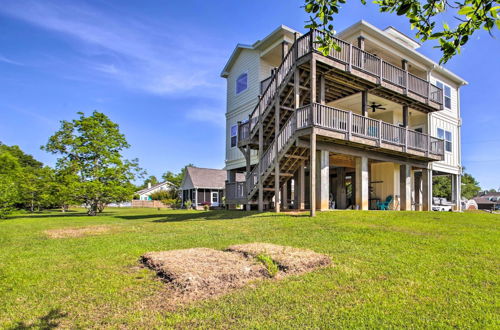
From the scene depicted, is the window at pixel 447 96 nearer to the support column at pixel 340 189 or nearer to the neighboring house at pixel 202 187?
the support column at pixel 340 189

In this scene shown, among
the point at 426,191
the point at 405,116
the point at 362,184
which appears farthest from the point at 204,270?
the point at 426,191

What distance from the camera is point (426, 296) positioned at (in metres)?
3.75

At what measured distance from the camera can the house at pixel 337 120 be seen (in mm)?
11930

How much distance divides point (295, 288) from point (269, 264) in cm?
83

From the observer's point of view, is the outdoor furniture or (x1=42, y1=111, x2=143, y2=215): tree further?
(x1=42, y1=111, x2=143, y2=215): tree

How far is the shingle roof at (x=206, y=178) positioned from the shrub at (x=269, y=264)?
32.8 meters

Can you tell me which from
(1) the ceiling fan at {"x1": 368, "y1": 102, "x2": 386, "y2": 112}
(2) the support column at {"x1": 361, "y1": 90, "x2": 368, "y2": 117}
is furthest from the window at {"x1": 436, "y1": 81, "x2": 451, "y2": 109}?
(2) the support column at {"x1": 361, "y1": 90, "x2": 368, "y2": 117}

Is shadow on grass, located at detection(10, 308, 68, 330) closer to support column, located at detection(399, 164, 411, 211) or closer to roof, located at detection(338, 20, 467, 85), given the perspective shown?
roof, located at detection(338, 20, 467, 85)

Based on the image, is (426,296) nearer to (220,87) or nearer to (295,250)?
(295,250)

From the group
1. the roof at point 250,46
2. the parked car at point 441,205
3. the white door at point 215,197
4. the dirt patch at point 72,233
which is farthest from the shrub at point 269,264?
the white door at point 215,197

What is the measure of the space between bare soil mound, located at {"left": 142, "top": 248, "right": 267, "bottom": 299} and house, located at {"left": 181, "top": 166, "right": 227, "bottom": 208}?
1253 inches

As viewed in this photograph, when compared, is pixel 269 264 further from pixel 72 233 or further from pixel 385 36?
pixel 385 36

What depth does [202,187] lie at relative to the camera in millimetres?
37688

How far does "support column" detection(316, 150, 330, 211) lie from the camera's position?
38.6 ft
